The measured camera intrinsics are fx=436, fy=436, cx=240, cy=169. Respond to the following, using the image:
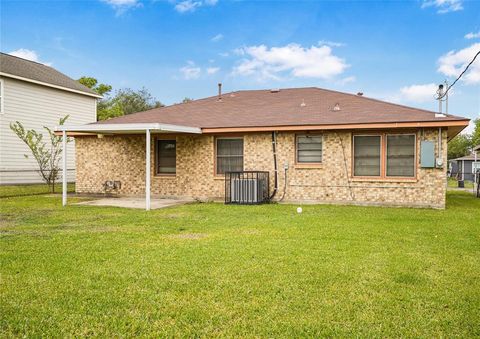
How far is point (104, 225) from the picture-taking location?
852cm

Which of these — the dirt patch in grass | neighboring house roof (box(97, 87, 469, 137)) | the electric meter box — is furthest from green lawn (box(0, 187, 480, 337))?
neighboring house roof (box(97, 87, 469, 137))

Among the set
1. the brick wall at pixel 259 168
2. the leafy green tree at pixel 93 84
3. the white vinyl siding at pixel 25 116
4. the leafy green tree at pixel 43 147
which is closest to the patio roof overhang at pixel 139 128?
the brick wall at pixel 259 168

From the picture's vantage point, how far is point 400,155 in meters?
12.0

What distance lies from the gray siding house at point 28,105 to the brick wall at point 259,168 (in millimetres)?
5586

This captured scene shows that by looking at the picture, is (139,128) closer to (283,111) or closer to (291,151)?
(291,151)

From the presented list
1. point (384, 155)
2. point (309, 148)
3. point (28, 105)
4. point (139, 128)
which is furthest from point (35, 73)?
point (384, 155)

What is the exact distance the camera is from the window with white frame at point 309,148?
12672mm

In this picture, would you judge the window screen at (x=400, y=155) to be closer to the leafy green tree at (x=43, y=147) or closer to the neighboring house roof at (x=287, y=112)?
the neighboring house roof at (x=287, y=112)

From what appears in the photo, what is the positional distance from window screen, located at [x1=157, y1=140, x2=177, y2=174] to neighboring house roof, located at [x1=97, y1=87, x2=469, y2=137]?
72 centimetres

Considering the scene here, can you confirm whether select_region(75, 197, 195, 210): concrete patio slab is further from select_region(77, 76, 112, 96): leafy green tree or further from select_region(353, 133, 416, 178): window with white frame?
select_region(77, 76, 112, 96): leafy green tree

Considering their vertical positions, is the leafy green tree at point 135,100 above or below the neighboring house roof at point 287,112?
above

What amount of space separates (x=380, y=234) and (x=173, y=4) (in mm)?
13556

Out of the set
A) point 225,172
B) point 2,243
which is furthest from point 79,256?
point 225,172

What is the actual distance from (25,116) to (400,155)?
1676 cm
